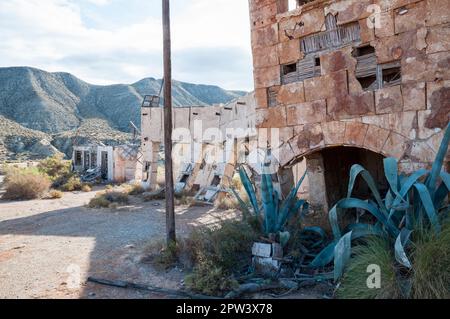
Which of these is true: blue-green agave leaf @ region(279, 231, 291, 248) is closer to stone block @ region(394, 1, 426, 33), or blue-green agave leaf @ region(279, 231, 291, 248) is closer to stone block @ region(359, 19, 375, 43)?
stone block @ region(359, 19, 375, 43)

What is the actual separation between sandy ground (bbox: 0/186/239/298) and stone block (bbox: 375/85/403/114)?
3.48 m

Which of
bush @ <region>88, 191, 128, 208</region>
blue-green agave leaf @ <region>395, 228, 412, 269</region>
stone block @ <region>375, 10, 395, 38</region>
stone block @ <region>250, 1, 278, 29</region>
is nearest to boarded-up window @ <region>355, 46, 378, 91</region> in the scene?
stone block @ <region>375, 10, 395, 38</region>

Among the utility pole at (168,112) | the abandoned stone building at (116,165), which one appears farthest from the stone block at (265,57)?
the abandoned stone building at (116,165)

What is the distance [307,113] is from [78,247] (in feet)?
15.8

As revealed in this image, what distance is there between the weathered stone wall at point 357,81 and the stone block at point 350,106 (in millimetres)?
13

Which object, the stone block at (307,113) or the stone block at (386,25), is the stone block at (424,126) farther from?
the stone block at (307,113)

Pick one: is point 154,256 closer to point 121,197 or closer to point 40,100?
point 121,197

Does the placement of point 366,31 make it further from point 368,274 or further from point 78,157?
point 78,157

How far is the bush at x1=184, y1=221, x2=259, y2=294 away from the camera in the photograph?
14.1ft

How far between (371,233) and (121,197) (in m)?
10.2

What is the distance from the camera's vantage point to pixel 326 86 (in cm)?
522

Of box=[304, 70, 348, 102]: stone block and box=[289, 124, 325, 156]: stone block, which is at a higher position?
box=[304, 70, 348, 102]: stone block

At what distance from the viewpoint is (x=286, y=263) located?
4734 millimetres

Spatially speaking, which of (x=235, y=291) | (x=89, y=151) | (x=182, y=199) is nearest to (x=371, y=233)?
(x=235, y=291)
